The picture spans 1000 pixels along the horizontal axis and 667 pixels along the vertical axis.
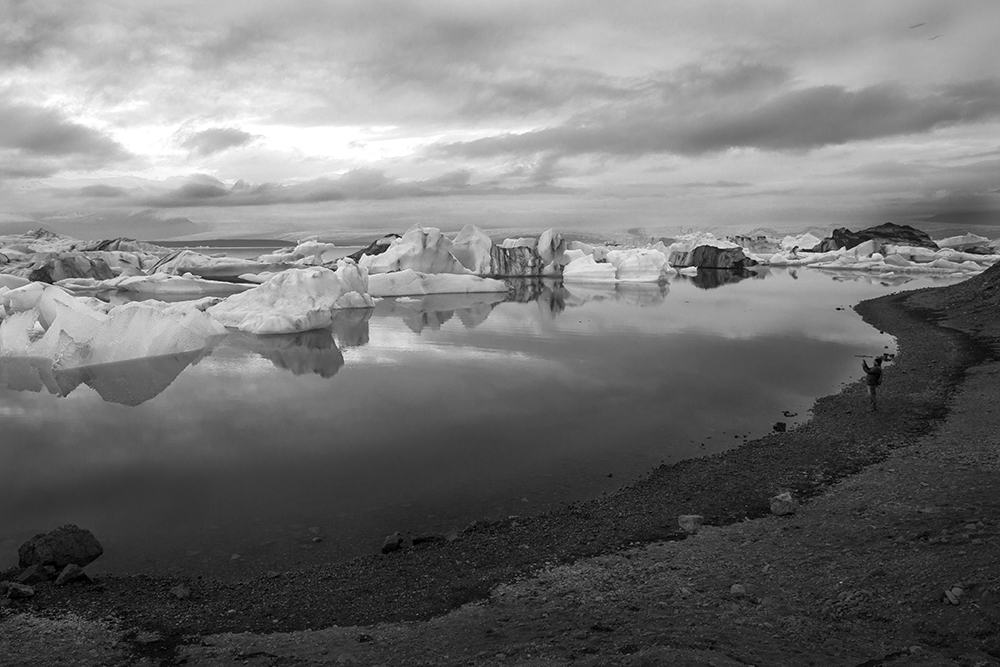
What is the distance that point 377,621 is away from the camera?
14.3 feet

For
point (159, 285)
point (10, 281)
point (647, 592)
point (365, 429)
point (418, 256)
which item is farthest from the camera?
point (418, 256)

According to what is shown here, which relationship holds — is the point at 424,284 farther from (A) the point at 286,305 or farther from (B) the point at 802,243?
(B) the point at 802,243

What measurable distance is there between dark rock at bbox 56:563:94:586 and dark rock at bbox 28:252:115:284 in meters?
37.6

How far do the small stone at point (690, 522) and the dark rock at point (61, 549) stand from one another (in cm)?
516

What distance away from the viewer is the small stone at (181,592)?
16.0ft

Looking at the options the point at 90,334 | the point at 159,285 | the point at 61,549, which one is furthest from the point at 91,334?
the point at 159,285

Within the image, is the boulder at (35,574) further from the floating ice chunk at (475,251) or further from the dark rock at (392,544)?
the floating ice chunk at (475,251)

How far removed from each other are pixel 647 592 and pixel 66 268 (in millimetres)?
42755

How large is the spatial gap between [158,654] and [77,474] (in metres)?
5.08

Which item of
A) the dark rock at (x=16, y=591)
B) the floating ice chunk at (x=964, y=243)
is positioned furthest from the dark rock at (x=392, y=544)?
the floating ice chunk at (x=964, y=243)

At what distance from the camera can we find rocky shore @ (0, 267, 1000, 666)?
3604 mm

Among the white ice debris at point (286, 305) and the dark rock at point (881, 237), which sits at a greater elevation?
the dark rock at point (881, 237)

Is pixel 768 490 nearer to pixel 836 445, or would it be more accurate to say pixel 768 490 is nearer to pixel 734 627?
pixel 836 445

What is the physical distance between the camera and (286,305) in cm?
2108
